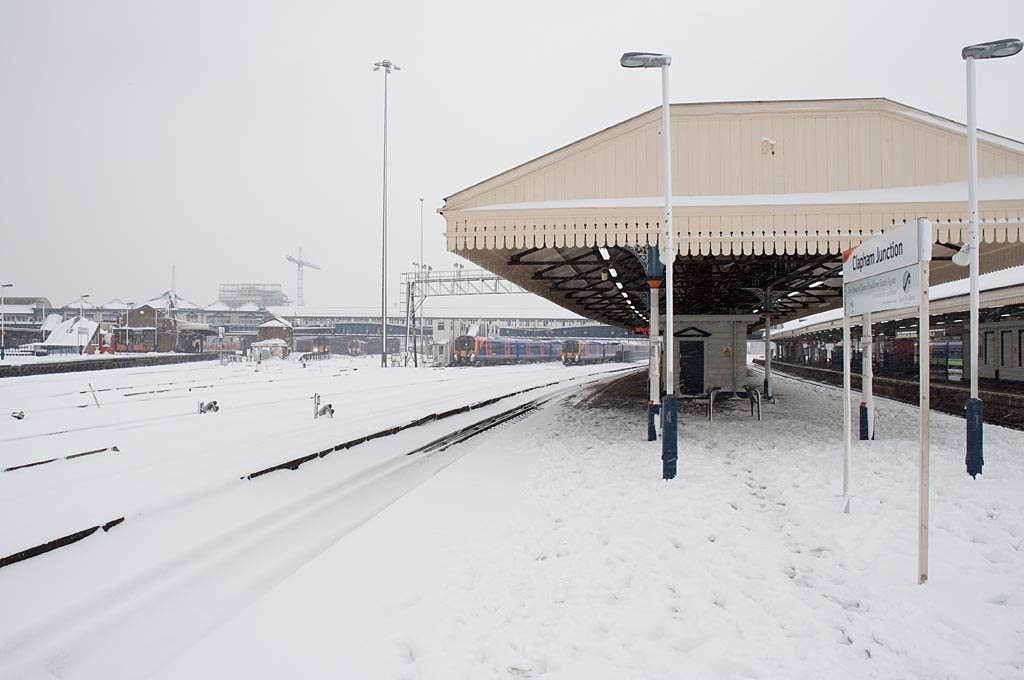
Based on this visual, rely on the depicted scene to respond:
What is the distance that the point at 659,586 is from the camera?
14.7 feet

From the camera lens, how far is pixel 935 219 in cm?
857

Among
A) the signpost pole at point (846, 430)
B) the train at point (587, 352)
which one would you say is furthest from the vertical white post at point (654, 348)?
the train at point (587, 352)

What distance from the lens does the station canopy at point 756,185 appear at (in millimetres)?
8750

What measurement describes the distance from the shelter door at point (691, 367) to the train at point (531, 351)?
3303cm

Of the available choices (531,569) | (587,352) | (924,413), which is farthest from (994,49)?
(587,352)

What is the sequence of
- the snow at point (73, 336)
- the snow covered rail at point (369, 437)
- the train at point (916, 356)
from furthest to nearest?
the snow at point (73, 336) < the train at point (916, 356) < the snow covered rail at point (369, 437)

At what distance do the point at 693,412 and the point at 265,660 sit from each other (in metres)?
13.9

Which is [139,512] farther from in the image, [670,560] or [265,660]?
[670,560]

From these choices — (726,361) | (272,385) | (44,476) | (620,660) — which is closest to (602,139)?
(620,660)

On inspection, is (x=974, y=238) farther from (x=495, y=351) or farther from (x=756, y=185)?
(x=495, y=351)

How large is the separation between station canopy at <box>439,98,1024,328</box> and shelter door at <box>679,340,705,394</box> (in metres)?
11.1

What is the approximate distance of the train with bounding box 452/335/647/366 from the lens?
171 ft

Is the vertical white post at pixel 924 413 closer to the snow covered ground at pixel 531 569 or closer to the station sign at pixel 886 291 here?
the station sign at pixel 886 291

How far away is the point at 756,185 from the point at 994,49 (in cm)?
350
